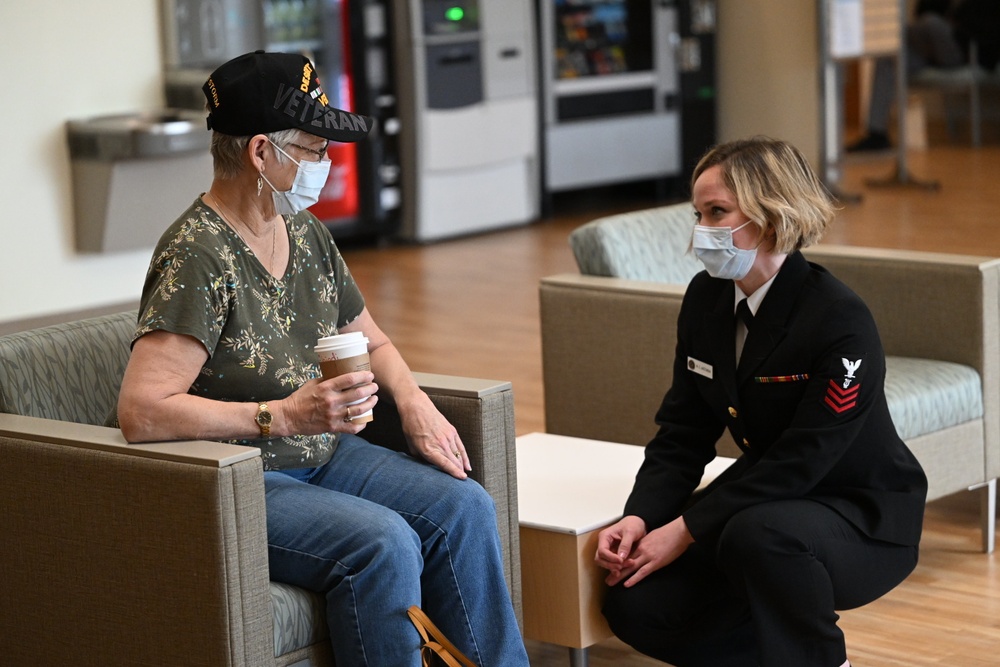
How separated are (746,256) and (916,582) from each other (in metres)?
1.15

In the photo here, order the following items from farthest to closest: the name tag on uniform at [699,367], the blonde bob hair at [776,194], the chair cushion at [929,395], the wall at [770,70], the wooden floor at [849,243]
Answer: the wall at [770,70]
the chair cushion at [929,395]
the wooden floor at [849,243]
the name tag on uniform at [699,367]
the blonde bob hair at [776,194]

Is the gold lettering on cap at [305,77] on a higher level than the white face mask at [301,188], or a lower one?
higher

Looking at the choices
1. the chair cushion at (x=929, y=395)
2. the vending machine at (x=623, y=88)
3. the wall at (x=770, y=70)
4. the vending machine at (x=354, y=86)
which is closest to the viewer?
the chair cushion at (x=929, y=395)

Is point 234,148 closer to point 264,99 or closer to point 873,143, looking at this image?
point 264,99

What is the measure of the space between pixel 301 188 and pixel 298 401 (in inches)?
14.3

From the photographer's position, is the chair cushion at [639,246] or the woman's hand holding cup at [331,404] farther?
the chair cushion at [639,246]

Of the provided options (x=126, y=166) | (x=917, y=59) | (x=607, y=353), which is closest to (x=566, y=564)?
(x=607, y=353)

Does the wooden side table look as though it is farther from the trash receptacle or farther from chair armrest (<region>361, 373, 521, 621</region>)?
the trash receptacle

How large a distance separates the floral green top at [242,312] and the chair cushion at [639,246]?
126 cm

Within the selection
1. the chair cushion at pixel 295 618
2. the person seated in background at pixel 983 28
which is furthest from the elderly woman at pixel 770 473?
the person seated in background at pixel 983 28

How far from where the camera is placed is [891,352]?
141 inches

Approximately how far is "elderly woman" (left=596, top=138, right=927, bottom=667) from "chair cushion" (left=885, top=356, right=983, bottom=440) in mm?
727

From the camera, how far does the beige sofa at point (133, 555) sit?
2.05 meters

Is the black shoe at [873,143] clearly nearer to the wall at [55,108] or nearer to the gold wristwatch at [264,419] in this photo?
the wall at [55,108]
